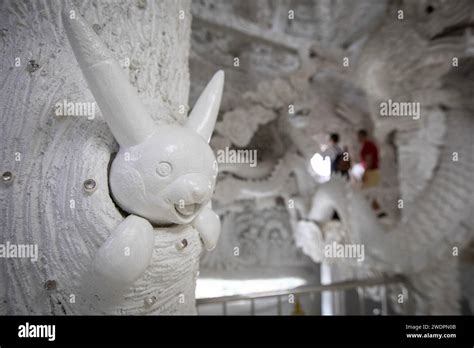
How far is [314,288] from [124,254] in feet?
2.80

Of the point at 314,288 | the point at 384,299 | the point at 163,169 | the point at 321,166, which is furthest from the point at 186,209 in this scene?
the point at 321,166

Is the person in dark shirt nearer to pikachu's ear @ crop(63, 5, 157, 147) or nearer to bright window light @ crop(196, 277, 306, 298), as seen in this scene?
bright window light @ crop(196, 277, 306, 298)

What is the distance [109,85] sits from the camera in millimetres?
456

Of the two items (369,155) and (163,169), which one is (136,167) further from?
(369,155)

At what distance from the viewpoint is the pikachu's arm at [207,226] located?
0.54 m

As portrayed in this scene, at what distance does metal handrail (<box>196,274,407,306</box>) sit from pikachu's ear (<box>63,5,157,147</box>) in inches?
23.5

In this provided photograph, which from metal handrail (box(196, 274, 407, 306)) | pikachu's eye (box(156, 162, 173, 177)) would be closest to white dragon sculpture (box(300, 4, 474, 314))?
metal handrail (box(196, 274, 407, 306))

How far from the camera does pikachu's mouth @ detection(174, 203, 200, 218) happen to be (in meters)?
0.47

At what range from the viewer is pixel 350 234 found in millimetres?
1483

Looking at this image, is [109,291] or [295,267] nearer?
[109,291]
